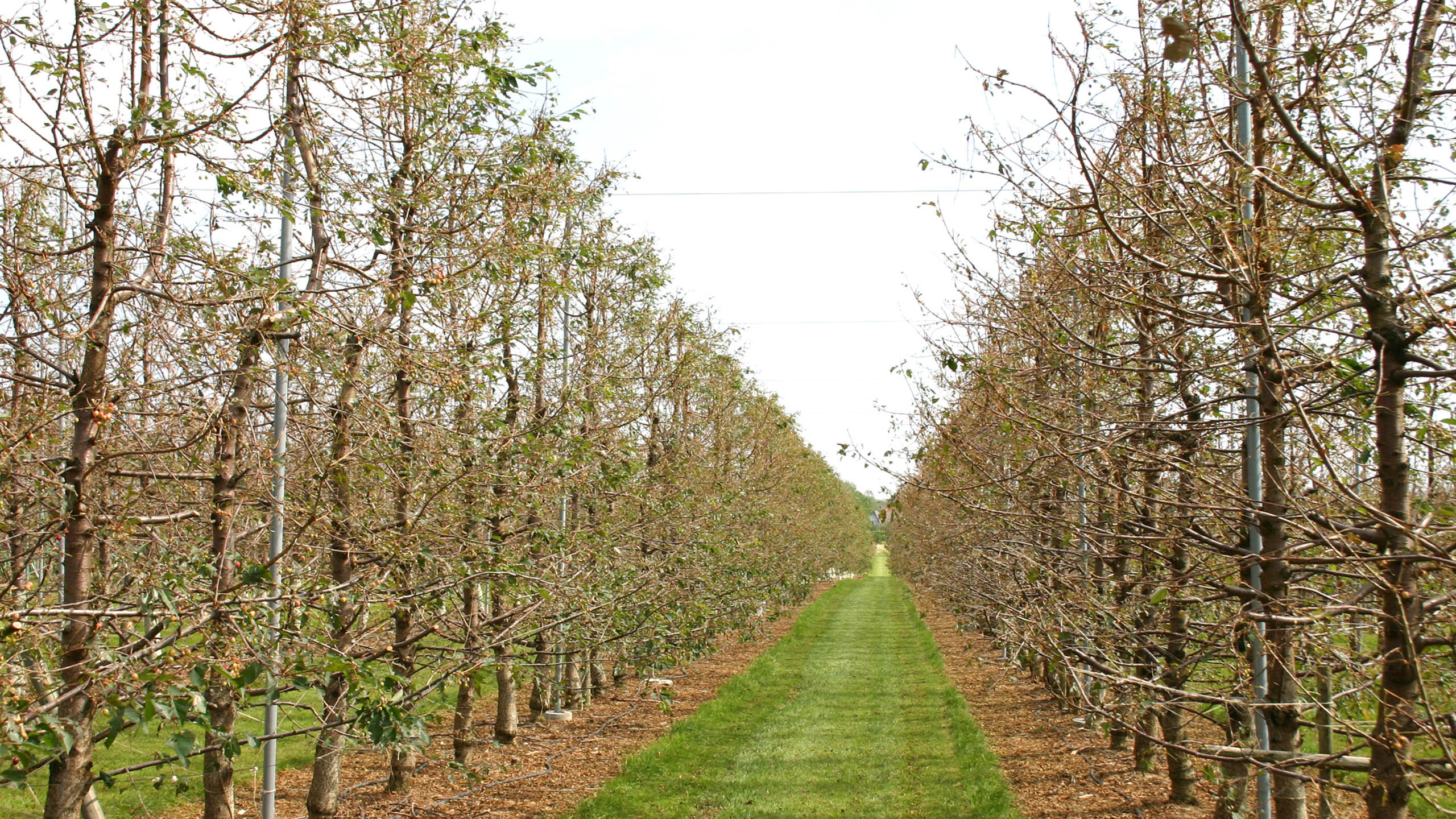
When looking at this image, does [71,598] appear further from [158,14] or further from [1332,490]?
[1332,490]

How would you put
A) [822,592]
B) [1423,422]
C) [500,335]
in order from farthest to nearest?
[822,592]
[500,335]
[1423,422]

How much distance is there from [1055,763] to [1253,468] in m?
7.55

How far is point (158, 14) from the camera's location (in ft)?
15.0

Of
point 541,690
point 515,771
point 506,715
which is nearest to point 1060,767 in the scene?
point 515,771

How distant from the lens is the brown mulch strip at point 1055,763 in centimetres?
889

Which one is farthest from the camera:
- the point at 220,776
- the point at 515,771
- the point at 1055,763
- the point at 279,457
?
the point at 1055,763

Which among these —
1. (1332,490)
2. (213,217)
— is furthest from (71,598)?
(1332,490)

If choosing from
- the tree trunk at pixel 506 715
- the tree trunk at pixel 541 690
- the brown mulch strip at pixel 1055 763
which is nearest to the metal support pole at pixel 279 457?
the tree trunk at pixel 541 690

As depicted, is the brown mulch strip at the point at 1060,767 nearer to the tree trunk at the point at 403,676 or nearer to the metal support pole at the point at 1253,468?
the metal support pole at the point at 1253,468

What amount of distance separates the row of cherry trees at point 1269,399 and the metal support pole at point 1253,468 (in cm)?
3

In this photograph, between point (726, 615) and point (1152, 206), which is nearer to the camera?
point (1152, 206)

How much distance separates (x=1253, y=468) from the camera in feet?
15.1

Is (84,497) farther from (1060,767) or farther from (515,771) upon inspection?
(1060,767)

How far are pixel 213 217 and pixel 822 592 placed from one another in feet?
139
